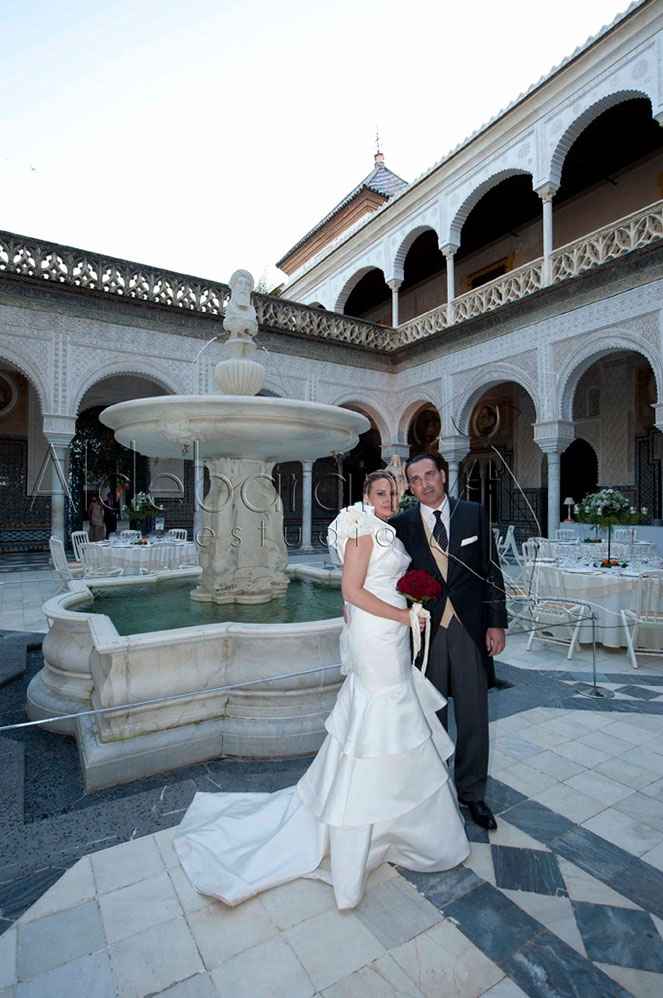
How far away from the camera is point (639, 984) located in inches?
58.5

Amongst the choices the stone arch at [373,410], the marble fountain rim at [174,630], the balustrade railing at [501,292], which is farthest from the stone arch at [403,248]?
the marble fountain rim at [174,630]

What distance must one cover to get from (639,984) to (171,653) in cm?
231

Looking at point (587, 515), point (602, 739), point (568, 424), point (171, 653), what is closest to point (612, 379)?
point (568, 424)

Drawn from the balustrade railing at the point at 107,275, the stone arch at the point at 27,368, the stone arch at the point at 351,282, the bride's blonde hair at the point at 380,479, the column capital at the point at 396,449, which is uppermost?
the stone arch at the point at 351,282

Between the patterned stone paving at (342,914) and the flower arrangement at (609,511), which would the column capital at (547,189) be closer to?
the flower arrangement at (609,511)

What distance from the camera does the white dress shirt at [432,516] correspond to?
2316mm

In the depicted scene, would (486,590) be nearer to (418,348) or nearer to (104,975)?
(104,975)

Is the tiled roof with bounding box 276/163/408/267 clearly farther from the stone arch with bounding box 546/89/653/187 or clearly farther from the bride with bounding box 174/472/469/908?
the bride with bounding box 174/472/469/908

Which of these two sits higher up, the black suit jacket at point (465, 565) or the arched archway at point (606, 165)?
the arched archway at point (606, 165)

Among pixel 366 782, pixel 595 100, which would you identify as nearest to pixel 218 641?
pixel 366 782

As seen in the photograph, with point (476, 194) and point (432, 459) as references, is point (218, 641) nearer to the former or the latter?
point (432, 459)

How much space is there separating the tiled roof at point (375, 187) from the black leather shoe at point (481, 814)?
20350mm

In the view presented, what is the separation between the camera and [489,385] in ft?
42.3

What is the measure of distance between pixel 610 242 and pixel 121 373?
10153 mm
